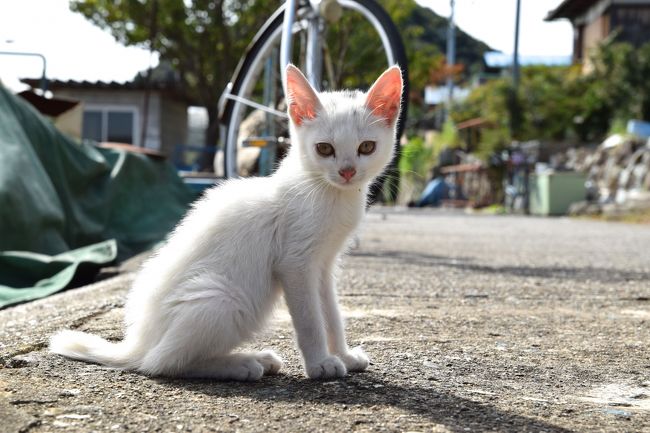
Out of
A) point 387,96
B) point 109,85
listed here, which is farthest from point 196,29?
point 387,96

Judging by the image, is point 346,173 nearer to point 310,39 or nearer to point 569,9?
point 310,39

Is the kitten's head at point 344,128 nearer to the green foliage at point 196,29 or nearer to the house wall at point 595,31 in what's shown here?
the green foliage at point 196,29

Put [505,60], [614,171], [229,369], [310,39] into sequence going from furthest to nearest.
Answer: [505,60], [614,171], [310,39], [229,369]

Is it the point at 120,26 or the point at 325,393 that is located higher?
the point at 120,26

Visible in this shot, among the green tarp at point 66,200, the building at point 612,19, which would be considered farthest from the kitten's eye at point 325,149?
the building at point 612,19

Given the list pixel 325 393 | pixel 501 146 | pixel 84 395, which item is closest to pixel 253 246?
pixel 325 393

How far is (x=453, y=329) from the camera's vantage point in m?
2.82

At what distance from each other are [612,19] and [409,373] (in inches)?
1057

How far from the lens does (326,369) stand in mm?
2082

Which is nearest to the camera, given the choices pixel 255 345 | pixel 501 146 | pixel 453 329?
pixel 255 345

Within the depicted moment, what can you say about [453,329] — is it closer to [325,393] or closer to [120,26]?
[325,393]

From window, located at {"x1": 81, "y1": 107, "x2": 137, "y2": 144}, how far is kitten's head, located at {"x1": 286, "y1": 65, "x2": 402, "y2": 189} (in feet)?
65.7

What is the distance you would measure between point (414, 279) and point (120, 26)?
18518 mm

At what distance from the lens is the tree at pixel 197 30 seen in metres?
20.0
